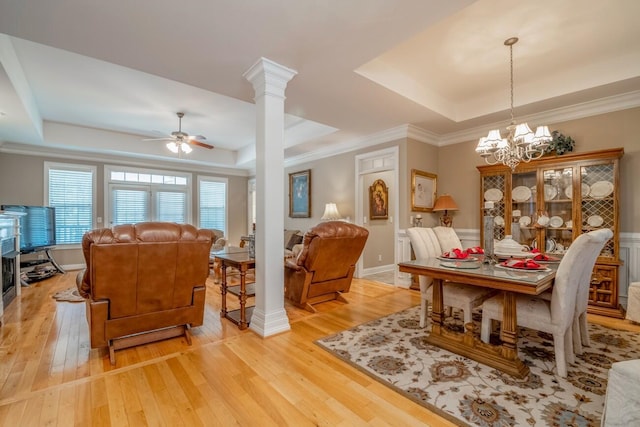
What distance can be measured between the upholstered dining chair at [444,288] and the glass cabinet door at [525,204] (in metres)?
1.18

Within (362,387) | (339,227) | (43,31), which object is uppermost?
(43,31)

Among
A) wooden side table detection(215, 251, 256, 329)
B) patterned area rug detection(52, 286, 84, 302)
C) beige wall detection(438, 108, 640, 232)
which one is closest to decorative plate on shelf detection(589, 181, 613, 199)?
beige wall detection(438, 108, 640, 232)

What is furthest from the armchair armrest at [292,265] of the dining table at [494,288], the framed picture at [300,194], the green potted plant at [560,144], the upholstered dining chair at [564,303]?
the green potted plant at [560,144]

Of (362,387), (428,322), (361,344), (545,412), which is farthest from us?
(428,322)

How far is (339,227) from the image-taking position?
3305 millimetres

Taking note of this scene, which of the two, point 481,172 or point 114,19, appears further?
point 481,172

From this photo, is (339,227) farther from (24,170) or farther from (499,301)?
→ (24,170)

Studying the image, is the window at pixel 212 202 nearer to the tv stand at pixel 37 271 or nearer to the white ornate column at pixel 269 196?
the tv stand at pixel 37 271

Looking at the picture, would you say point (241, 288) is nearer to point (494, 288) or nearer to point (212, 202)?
point (494, 288)

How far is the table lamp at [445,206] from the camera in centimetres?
467

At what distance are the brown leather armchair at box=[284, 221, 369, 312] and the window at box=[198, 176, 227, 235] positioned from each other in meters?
5.32

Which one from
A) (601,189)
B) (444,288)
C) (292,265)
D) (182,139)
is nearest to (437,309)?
(444,288)

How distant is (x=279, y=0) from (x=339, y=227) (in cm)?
215

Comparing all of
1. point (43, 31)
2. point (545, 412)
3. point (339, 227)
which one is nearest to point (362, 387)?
point (545, 412)
